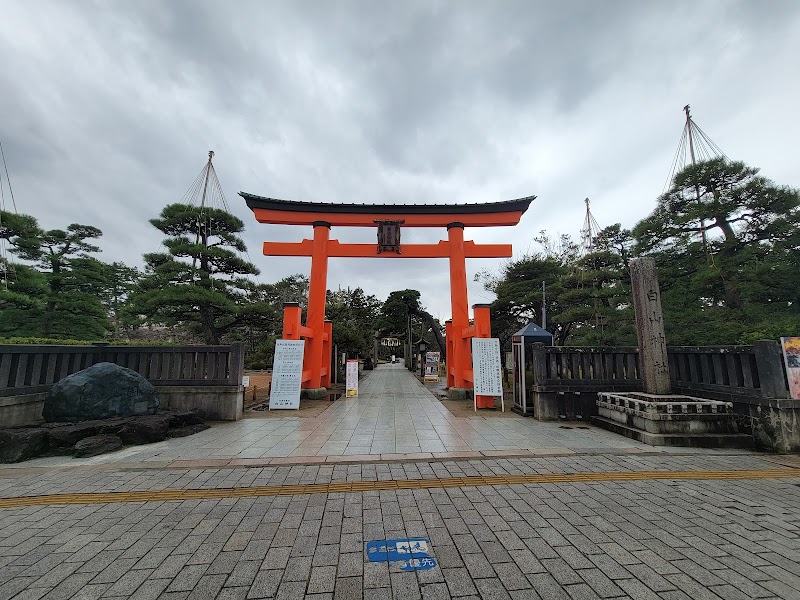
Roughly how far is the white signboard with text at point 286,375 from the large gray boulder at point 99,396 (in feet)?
9.69

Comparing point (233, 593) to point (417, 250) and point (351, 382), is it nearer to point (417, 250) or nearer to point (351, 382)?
point (351, 382)

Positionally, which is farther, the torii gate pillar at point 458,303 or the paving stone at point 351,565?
the torii gate pillar at point 458,303

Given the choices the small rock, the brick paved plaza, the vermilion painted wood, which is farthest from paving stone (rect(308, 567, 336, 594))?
the vermilion painted wood

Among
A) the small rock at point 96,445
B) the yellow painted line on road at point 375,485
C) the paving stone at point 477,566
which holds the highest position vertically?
the small rock at point 96,445

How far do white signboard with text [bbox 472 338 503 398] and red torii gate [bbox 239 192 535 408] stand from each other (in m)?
2.30

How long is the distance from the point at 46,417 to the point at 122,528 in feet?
14.8

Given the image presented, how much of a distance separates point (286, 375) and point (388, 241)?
5.98 meters

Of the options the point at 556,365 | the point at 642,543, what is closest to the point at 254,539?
the point at 642,543

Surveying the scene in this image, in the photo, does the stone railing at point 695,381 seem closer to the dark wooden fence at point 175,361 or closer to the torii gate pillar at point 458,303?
the torii gate pillar at point 458,303

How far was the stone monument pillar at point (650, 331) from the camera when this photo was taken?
262 inches

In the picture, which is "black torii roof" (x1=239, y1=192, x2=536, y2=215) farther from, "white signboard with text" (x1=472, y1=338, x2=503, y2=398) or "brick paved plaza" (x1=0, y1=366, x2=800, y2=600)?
"brick paved plaza" (x1=0, y1=366, x2=800, y2=600)

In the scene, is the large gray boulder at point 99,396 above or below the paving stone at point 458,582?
above

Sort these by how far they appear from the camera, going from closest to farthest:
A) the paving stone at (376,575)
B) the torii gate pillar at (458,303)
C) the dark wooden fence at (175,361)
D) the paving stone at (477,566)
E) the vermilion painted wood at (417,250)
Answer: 1. the paving stone at (376,575)
2. the paving stone at (477,566)
3. the dark wooden fence at (175,361)
4. the torii gate pillar at (458,303)
5. the vermilion painted wood at (417,250)

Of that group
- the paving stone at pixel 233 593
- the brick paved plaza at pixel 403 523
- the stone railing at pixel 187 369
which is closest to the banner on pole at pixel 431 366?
the stone railing at pixel 187 369
